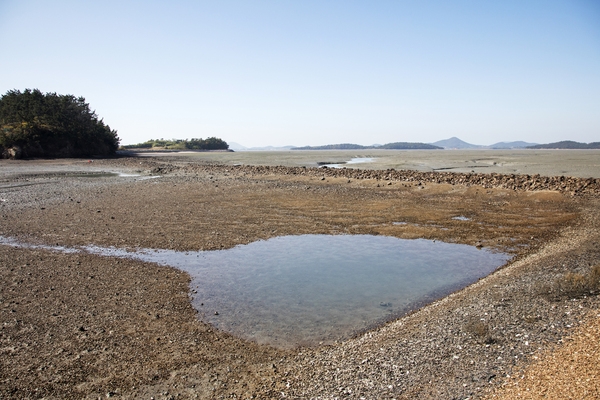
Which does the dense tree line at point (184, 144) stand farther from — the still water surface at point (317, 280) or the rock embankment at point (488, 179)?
the still water surface at point (317, 280)

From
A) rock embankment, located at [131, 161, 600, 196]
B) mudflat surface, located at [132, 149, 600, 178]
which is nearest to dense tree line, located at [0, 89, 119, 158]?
mudflat surface, located at [132, 149, 600, 178]

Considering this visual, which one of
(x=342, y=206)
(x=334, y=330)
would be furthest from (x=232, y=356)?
(x=342, y=206)

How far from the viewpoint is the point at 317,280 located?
396 inches

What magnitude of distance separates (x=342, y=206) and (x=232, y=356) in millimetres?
14404

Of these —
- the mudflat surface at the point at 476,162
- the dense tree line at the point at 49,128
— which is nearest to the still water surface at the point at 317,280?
the mudflat surface at the point at 476,162

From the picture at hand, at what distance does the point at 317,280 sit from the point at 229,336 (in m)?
3.47

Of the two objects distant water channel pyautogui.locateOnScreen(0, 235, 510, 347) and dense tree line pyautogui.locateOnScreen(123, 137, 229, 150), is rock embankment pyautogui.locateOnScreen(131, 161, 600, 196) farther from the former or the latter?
dense tree line pyautogui.locateOnScreen(123, 137, 229, 150)

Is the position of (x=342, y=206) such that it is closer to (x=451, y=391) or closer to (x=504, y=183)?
(x=504, y=183)

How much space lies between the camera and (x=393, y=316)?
25.7 feet

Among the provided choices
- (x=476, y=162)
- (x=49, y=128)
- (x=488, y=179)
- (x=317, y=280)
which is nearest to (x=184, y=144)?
(x=49, y=128)

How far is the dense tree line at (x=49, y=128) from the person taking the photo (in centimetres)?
5531

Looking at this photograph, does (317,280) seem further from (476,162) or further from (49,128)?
(49,128)

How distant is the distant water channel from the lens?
24.9 feet

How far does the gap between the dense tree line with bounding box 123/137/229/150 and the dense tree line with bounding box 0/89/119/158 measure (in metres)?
50.7
